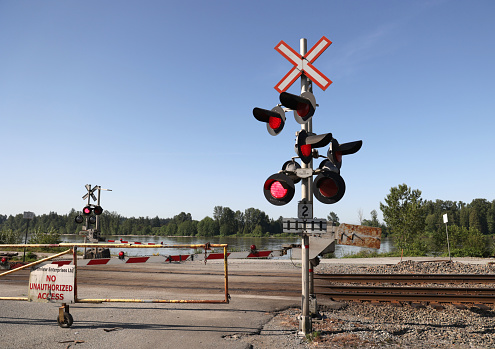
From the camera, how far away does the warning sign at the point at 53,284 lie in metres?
6.18

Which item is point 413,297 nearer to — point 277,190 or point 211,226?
point 277,190

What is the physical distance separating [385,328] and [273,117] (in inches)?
182

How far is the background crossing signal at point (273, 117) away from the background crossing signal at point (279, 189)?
0.89 metres

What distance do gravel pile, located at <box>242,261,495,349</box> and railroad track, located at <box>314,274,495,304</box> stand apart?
513 mm

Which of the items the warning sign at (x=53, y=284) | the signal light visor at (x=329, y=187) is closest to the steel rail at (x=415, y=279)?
the signal light visor at (x=329, y=187)

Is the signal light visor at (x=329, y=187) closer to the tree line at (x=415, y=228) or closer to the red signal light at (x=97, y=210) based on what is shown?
the red signal light at (x=97, y=210)

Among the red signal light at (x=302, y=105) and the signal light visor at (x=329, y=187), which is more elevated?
the red signal light at (x=302, y=105)

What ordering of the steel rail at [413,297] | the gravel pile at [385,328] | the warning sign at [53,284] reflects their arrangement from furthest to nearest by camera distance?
the steel rail at [413,297] → the warning sign at [53,284] → the gravel pile at [385,328]

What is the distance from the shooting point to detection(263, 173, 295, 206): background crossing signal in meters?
5.54

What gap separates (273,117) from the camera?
19.4ft

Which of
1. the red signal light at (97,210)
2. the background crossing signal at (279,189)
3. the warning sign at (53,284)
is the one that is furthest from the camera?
the red signal light at (97,210)

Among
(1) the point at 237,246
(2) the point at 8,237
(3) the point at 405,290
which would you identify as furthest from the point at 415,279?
(1) the point at 237,246

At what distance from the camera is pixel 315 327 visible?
6055mm

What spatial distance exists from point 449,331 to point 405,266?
31.5ft
